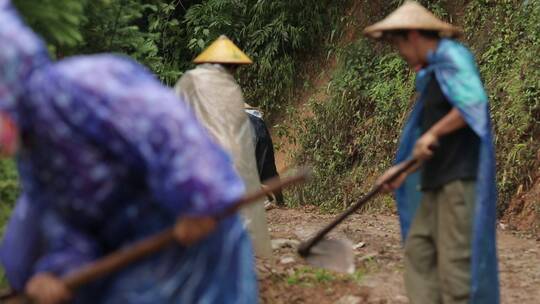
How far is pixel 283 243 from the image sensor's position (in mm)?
8359

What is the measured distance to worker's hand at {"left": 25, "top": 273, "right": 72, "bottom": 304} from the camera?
2598 mm

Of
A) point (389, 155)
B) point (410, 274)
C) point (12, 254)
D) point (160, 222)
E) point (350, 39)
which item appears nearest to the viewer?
point (160, 222)

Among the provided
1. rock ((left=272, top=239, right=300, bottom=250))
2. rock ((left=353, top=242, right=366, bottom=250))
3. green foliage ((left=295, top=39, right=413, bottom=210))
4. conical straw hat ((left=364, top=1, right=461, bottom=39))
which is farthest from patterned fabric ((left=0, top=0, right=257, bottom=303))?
green foliage ((left=295, top=39, right=413, bottom=210))

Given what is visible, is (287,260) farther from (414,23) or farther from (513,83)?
(513,83)

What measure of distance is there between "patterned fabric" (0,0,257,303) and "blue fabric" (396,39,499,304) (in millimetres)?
2035

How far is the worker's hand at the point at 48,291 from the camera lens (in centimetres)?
260

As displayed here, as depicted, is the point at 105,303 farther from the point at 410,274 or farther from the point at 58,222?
the point at 410,274

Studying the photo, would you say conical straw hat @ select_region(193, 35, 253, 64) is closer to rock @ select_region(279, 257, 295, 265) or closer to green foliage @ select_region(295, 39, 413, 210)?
rock @ select_region(279, 257, 295, 265)

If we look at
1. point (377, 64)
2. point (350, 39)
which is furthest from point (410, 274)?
point (350, 39)

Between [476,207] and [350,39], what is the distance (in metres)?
10.2

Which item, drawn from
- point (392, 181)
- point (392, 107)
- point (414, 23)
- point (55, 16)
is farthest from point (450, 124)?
point (392, 107)

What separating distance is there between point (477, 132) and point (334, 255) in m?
1.16

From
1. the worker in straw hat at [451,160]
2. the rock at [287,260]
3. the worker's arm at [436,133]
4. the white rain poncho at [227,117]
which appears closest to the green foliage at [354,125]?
the rock at [287,260]

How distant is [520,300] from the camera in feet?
21.0
